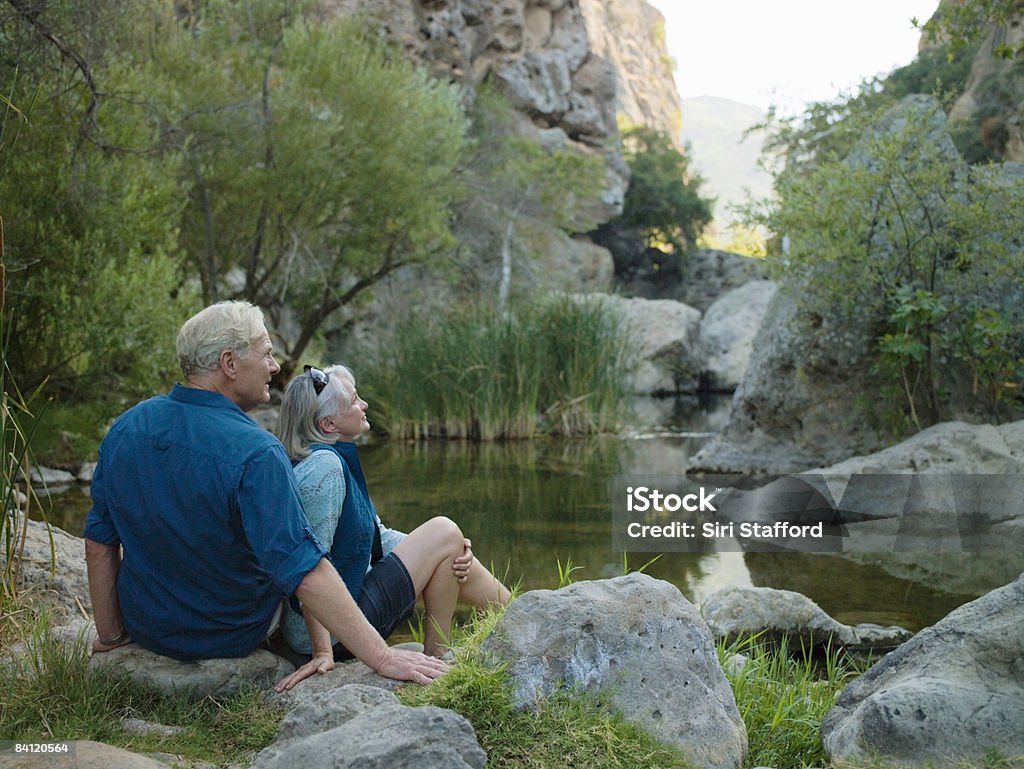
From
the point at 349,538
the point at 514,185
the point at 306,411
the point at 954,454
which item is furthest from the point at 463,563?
the point at 514,185

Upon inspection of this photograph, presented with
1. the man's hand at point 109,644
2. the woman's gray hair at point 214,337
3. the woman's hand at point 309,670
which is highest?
the woman's gray hair at point 214,337

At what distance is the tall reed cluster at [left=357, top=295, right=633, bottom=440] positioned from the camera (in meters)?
13.2

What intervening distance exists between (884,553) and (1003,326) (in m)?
2.53

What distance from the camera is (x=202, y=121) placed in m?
12.5

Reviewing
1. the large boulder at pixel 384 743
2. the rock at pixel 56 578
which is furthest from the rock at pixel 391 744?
the rock at pixel 56 578

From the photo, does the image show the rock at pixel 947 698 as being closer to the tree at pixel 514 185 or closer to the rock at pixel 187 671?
the rock at pixel 187 671

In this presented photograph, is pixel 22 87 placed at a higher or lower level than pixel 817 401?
higher

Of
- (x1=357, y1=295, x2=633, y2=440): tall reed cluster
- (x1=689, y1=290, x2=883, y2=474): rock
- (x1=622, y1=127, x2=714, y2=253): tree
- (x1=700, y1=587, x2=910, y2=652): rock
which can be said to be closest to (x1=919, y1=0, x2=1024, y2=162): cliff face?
(x1=357, y1=295, x2=633, y2=440): tall reed cluster

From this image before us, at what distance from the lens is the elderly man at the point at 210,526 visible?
9.09 feet

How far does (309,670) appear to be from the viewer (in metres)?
3.07

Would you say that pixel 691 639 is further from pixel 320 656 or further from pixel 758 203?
pixel 758 203

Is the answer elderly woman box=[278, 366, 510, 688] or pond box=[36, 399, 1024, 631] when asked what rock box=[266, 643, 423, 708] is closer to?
elderly woman box=[278, 366, 510, 688]

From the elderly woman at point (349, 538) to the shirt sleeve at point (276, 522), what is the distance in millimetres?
347

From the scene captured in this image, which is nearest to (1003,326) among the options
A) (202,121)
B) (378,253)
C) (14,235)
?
(14,235)
